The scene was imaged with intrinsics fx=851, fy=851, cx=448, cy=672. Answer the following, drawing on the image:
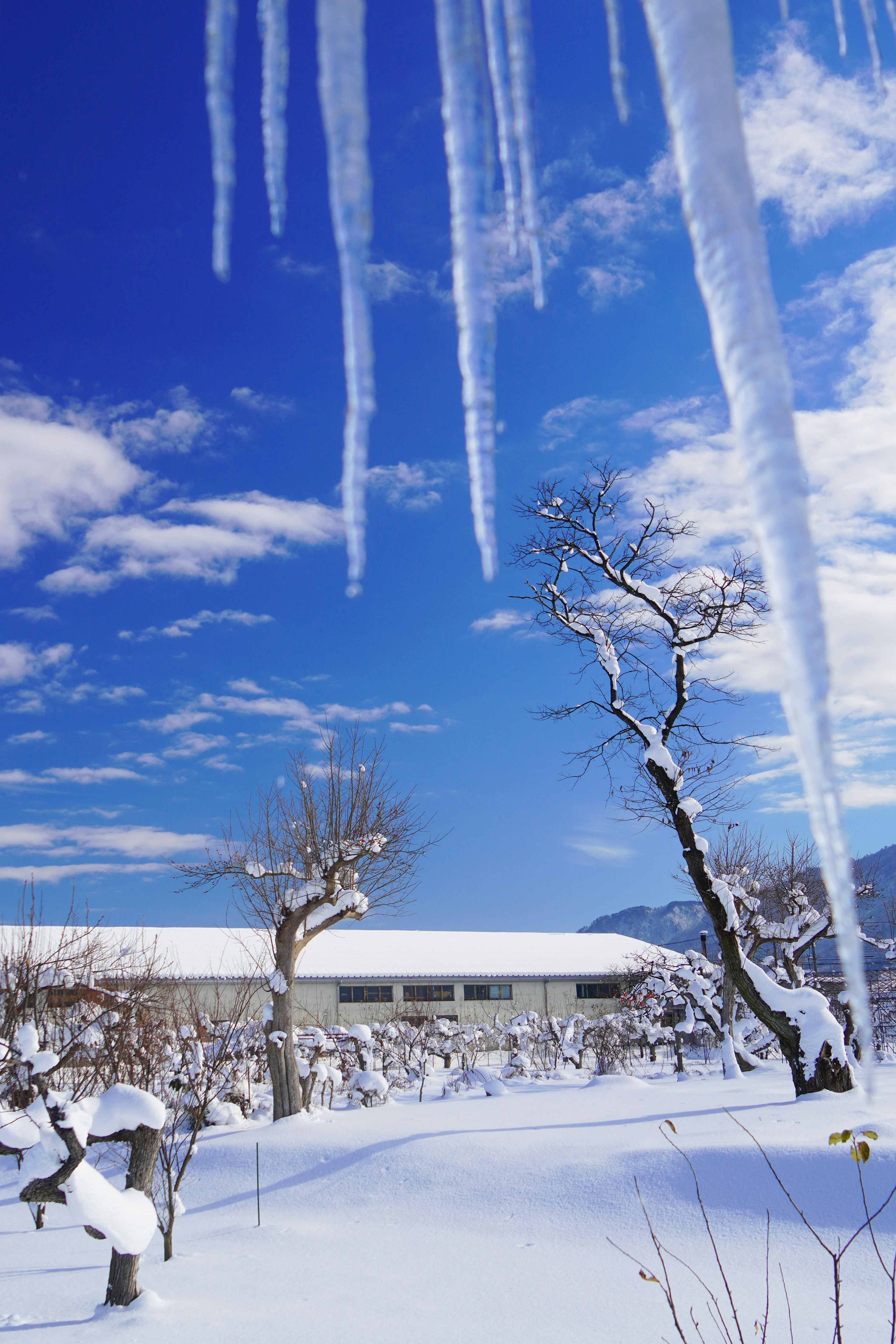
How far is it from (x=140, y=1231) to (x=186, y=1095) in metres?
6.20

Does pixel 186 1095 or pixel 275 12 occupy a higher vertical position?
pixel 275 12

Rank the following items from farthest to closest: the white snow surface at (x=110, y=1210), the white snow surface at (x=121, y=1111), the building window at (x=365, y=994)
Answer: the building window at (x=365, y=994) < the white snow surface at (x=121, y=1111) < the white snow surface at (x=110, y=1210)

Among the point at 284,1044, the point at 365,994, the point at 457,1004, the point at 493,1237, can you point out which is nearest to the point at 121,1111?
the point at 493,1237

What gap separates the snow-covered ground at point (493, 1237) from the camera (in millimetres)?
4711

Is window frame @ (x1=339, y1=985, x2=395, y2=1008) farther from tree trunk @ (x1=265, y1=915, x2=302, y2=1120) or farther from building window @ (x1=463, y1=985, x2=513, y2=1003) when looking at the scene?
tree trunk @ (x1=265, y1=915, x2=302, y2=1120)

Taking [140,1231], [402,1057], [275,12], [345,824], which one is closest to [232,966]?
[402,1057]

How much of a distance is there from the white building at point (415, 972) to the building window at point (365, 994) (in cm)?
3

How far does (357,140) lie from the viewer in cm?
96

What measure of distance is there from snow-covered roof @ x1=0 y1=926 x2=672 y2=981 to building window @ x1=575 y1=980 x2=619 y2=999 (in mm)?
666

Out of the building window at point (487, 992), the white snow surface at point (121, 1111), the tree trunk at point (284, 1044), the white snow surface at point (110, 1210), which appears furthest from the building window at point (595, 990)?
the white snow surface at point (110, 1210)

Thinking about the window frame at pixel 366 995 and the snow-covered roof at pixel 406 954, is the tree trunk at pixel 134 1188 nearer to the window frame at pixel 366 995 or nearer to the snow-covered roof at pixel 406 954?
the snow-covered roof at pixel 406 954

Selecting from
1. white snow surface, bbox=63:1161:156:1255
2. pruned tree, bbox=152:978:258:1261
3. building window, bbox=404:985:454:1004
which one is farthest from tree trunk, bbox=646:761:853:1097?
building window, bbox=404:985:454:1004

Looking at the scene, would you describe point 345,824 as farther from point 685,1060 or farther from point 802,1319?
point 685,1060

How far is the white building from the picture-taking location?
3030cm
